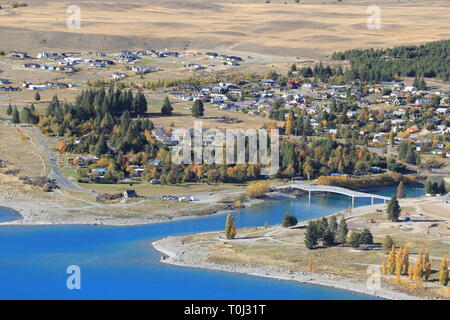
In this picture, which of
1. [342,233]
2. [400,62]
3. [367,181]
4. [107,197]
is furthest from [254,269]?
[400,62]

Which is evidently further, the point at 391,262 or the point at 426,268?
the point at 391,262

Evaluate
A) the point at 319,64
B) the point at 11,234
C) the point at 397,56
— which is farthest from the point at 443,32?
the point at 11,234

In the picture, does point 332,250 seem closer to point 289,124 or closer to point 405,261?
point 405,261

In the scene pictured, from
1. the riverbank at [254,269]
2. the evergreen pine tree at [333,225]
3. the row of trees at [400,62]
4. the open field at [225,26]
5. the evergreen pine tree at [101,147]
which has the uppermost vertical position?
the open field at [225,26]

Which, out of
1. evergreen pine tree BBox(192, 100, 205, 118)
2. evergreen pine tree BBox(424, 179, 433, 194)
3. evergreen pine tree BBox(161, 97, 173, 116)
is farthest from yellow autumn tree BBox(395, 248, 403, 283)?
evergreen pine tree BBox(161, 97, 173, 116)

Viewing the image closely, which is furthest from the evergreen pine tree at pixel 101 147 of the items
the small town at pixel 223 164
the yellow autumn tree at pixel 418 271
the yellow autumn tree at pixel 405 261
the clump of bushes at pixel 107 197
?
the yellow autumn tree at pixel 418 271

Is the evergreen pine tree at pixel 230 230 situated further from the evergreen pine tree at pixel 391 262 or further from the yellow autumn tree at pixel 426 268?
the yellow autumn tree at pixel 426 268

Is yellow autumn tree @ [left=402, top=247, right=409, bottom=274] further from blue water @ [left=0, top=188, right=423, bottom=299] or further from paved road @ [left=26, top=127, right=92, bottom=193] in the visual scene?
paved road @ [left=26, top=127, right=92, bottom=193]
